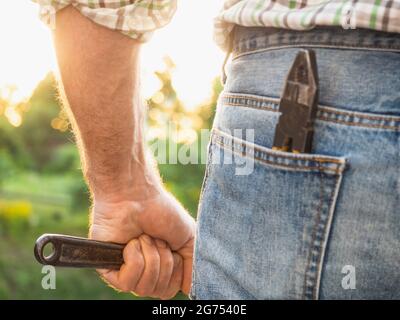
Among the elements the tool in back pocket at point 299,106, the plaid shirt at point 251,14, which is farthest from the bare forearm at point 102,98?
the tool in back pocket at point 299,106

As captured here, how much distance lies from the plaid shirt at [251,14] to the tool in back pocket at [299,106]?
0.22 ft

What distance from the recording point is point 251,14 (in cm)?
110

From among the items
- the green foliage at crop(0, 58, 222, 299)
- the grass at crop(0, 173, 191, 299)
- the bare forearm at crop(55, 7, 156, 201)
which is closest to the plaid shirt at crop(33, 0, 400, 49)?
the bare forearm at crop(55, 7, 156, 201)

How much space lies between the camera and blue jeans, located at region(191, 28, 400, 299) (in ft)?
3.18

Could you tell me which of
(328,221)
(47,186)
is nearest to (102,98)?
(328,221)

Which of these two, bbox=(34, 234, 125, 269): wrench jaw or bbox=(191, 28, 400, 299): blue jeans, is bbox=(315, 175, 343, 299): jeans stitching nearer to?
bbox=(191, 28, 400, 299): blue jeans

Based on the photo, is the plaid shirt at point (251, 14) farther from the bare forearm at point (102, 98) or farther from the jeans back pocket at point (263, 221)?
the jeans back pocket at point (263, 221)

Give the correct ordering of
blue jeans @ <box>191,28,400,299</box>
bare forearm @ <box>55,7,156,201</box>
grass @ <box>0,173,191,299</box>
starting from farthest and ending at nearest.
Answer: grass @ <box>0,173,191,299</box> → bare forearm @ <box>55,7,156,201</box> → blue jeans @ <box>191,28,400,299</box>

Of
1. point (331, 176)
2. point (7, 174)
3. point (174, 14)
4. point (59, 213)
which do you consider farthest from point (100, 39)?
point (7, 174)

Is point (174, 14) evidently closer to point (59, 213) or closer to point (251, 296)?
point (251, 296)

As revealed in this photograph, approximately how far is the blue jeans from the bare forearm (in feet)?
1.24

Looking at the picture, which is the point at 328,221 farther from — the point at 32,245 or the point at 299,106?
the point at 32,245

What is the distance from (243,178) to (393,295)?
322 mm

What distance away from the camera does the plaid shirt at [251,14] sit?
38.4 inches
